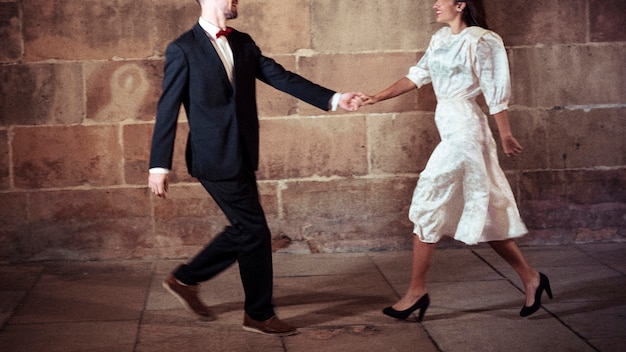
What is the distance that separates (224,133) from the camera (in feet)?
15.5

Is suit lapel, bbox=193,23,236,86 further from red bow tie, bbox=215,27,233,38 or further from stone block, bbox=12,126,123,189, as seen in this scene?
stone block, bbox=12,126,123,189

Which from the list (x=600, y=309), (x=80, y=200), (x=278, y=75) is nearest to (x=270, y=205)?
(x=80, y=200)

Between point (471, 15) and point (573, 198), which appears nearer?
point (471, 15)

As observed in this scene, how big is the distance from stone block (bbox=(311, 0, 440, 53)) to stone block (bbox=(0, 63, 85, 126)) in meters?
1.63

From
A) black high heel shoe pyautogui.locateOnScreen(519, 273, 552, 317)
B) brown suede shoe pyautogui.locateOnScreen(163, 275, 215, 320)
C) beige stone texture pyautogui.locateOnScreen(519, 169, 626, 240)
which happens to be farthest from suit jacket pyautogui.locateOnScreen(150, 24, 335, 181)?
beige stone texture pyautogui.locateOnScreen(519, 169, 626, 240)

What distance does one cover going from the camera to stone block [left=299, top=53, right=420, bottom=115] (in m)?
6.68

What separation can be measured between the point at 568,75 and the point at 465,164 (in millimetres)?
2165

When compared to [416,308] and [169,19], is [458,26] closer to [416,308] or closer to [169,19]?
[416,308]

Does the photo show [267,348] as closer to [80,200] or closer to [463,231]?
[463,231]

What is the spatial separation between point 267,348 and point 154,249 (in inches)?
89.5

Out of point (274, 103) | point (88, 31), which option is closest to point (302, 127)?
point (274, 103)

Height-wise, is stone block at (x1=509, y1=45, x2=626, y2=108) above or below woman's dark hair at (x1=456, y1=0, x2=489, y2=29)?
below

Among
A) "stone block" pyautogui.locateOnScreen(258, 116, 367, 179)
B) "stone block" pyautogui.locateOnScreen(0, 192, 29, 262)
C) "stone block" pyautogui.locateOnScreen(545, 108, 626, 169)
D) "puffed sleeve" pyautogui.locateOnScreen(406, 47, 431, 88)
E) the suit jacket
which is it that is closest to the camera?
the suit jacket

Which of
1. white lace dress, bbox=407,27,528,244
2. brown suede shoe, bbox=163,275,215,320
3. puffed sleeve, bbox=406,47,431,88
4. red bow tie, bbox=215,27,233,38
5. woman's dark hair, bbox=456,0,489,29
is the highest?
woman's dark hair, bbox=456,0,489,29
